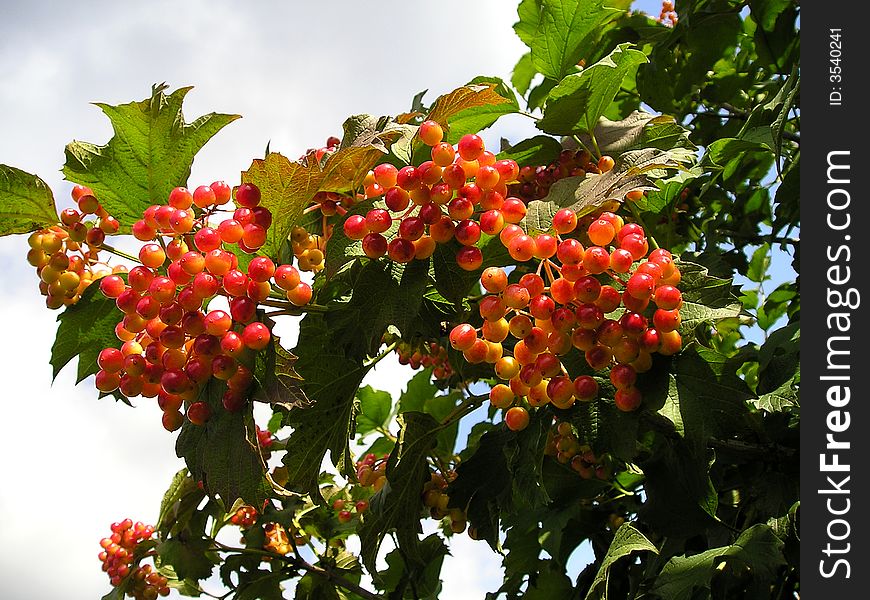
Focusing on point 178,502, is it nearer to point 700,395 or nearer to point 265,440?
point 265,440

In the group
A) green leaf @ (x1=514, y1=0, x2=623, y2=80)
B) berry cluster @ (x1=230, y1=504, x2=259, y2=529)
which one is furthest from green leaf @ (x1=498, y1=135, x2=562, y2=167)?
berry cluster @ (x1=230, y1=504, x2=259, y2=529)

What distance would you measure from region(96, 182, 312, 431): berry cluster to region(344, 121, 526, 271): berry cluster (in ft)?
0.52

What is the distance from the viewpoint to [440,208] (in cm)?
126

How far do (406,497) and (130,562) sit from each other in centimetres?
152

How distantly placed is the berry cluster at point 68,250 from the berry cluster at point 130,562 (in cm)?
156

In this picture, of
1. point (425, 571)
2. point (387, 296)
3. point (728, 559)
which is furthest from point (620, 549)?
point (425, 571)

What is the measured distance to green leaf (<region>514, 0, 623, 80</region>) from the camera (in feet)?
5.49

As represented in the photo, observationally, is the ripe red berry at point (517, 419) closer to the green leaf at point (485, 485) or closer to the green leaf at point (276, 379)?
the green leaf at point (485, 485)

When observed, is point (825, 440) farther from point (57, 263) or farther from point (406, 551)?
point (57, 263)

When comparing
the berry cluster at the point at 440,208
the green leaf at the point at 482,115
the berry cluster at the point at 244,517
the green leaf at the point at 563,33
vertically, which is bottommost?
the berry cluster at the point at 244,517

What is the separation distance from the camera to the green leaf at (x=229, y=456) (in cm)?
122

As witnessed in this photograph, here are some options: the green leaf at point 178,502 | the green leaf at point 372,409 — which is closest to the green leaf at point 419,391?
the green leaf at point 372,409

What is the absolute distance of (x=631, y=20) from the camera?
2.43 m

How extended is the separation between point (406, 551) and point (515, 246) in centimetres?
75
